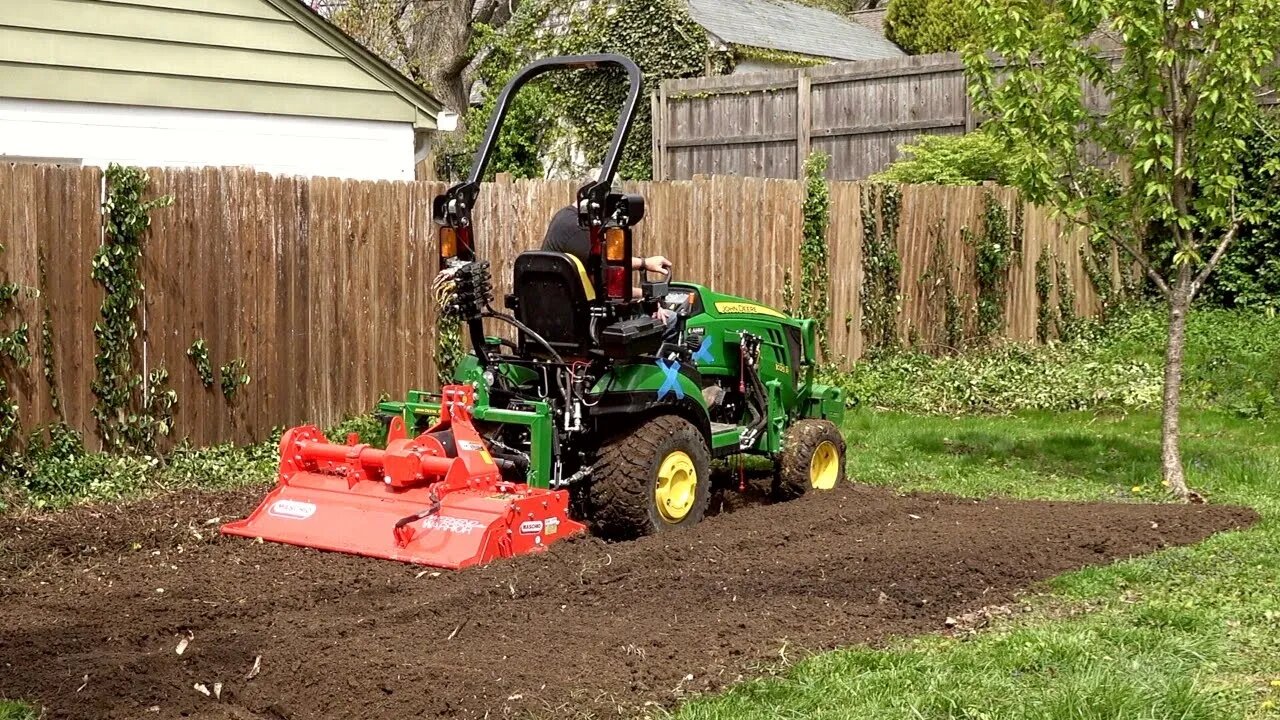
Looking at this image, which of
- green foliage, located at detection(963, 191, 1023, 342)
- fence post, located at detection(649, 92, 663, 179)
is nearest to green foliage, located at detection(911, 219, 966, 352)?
green foliage, located at detection(963, 191, 1023, 342)

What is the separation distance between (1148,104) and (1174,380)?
1826 mm

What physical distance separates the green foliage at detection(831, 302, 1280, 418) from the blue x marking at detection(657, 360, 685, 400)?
15.5 feet

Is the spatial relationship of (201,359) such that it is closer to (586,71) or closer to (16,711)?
(16,711)

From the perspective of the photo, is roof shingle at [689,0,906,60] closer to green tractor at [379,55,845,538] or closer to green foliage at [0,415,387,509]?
green foliage at [0,415,387,509]

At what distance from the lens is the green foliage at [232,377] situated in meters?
9.97

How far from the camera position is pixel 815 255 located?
14414 millimetres

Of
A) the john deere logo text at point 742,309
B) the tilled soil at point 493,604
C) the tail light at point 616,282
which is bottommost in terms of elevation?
the tilled soil at point 493,604

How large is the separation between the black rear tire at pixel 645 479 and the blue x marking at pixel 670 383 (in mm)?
138

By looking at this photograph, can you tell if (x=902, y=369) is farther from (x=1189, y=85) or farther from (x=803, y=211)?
(x=1189, y=85)

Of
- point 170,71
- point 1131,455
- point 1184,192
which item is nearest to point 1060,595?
point 1184,192

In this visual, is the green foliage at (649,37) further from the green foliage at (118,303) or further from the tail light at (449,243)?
the tail light at (449,243)

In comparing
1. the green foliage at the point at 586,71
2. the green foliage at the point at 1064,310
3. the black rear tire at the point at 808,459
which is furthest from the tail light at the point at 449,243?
the green foliage at the point at 586,71

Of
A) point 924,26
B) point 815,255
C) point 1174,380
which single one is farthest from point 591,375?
point 924,26

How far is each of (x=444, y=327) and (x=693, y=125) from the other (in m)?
11.3
